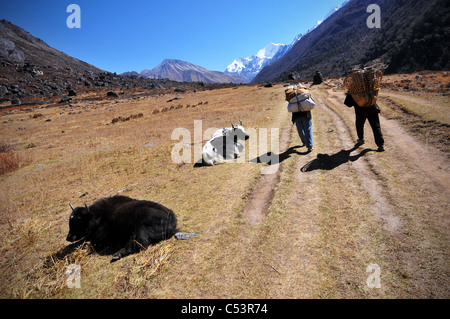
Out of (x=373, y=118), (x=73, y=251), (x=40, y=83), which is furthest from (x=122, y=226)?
(x=40, y=83)

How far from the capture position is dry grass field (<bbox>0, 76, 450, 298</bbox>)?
3244mm

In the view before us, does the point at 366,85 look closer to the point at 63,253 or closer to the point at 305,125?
the point at 305,125

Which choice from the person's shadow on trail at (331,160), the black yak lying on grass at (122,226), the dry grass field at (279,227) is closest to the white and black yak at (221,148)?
the dry grass field at (279,227)

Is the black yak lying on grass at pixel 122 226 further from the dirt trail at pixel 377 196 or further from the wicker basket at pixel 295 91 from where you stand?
the wicker basket at pixel 295 91

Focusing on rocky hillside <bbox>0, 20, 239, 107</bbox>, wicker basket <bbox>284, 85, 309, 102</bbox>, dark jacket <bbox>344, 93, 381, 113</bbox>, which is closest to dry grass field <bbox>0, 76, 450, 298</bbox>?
dark jacket <bbox>344, 93, 381, 113</bbox>

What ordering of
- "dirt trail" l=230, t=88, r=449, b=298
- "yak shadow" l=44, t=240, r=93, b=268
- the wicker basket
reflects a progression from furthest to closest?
the wicker basket, "yak shadow" l=44, t=240, r=93, b=268, "dirt trail" l=230, t=88, r=449, b=298

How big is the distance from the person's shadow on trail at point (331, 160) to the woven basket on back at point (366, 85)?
178 centimetres

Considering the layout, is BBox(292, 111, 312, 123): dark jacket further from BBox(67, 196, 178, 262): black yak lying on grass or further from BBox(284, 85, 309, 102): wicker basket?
BBox(67, 196, 178, 262): black yak lying on grass

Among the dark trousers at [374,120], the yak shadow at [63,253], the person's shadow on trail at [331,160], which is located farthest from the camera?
the dark trousers at [374,120]

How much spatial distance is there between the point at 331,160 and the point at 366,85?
2759 mm

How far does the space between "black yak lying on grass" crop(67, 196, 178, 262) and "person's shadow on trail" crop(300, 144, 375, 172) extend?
194 inches

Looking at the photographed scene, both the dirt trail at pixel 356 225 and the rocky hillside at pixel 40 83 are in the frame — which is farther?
the rocky hillside at pixel 40 83

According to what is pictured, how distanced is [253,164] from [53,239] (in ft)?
22.3

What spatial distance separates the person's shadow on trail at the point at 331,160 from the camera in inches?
271
